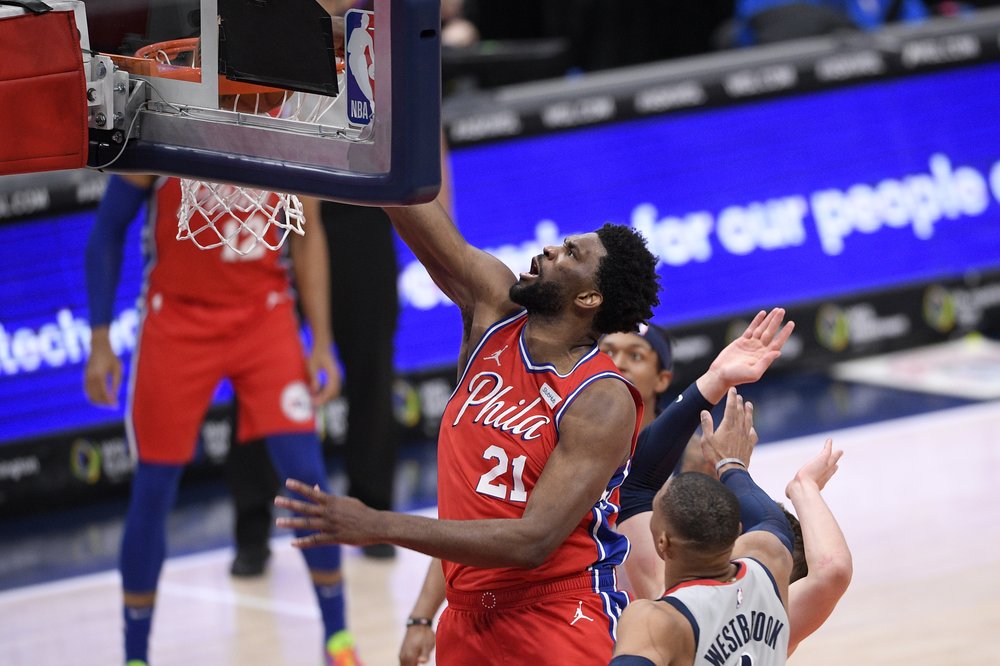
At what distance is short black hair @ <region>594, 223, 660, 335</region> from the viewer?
149 inches

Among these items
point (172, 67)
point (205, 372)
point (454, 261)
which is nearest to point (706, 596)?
point (454, 261)

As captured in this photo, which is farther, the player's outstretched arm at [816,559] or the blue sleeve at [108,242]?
the blue sleeve at [108,242]

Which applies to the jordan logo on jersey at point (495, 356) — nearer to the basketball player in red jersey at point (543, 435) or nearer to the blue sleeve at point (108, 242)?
the basketball player in red jersey at point (543, 435)

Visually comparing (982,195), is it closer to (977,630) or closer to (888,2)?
(888,2)

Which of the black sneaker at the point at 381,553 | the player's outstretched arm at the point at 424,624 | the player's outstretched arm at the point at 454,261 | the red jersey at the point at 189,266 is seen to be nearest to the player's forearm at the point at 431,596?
the player's outstretched arm at the point at 424,624

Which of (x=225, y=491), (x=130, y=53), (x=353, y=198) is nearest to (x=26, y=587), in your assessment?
(x=225, y=491)

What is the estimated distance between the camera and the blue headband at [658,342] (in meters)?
4.73

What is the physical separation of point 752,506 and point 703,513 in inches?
21.1

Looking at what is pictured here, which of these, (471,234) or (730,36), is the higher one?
(730,36)

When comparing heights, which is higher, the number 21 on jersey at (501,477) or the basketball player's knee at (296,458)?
the number 21 on jersey at (501,477)

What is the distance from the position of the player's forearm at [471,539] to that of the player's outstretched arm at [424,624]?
770mm

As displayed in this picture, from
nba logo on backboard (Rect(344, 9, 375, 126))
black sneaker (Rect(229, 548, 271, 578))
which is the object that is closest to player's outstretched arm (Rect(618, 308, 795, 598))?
nba logo on backboard (Rect(344, 9, 375, 126))

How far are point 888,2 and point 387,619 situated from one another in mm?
6914

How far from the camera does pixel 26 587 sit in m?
7.11
